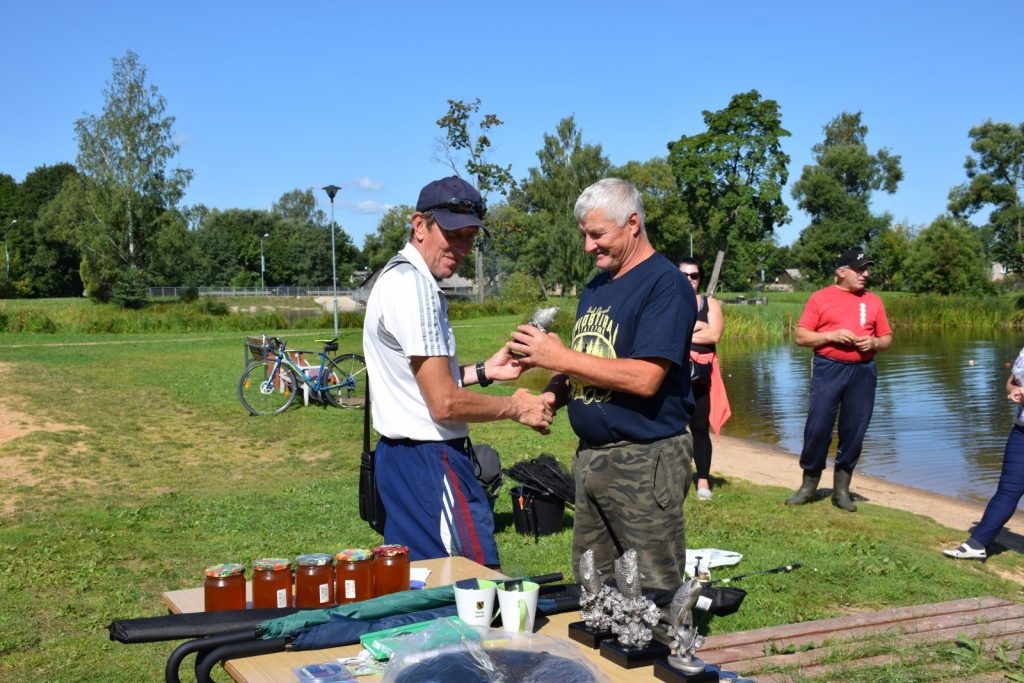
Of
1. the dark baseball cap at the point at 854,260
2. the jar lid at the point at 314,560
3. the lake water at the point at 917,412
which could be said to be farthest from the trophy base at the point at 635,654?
the lake water at the point at 917,412

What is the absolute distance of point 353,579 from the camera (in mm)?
2779

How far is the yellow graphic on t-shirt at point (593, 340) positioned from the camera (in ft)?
11.2

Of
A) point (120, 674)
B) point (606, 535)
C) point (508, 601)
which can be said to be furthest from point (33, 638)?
point (508, 601)

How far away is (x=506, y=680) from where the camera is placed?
208 centimetres

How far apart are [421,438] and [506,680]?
4.26 feet

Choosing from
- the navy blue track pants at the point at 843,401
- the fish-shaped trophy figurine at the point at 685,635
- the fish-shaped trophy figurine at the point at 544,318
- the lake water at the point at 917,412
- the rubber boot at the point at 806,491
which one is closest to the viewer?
the fish-shaped trophy figurine at the point at 685,635

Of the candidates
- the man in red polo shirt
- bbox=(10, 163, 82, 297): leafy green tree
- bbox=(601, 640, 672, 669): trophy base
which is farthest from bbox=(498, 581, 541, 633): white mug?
bbox=(10, 163, 82, 297): leafy green tree

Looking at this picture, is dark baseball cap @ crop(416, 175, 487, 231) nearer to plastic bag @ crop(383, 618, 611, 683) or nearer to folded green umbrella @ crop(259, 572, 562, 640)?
folded green umbrella @ crop(259, 572, 562, 640)

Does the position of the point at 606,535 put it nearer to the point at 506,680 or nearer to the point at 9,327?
the point at 506,680

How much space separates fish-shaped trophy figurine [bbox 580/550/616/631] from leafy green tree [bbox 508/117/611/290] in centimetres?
4047

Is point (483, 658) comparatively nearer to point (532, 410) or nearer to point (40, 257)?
point (532, 410)

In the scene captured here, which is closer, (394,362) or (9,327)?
(394,362)

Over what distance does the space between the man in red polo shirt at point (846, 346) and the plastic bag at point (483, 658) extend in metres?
5.54

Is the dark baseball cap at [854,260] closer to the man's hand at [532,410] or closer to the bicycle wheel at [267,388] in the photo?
the man's hand at [532,410]
